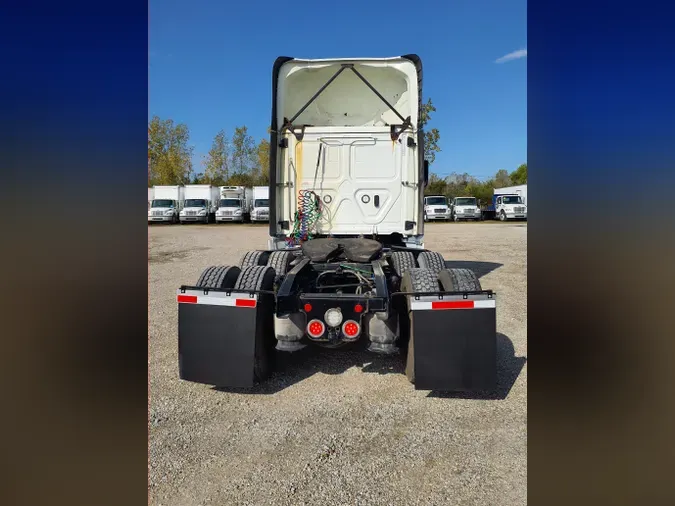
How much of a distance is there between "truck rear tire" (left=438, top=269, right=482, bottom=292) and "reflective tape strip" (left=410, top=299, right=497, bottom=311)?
212 millimetres

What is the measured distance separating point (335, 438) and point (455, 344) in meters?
1.20

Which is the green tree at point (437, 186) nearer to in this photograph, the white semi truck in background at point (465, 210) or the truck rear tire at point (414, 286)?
the white semi truck in background at point (465, 210)

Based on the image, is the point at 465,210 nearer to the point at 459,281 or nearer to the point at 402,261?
the point at 402,261

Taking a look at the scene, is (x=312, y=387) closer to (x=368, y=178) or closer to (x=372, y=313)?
(x=372, y=313)

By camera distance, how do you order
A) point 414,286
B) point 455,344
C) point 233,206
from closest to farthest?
1. point 455,344
2. point 414,286
3. point 233,206

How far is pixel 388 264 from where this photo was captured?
219 inches

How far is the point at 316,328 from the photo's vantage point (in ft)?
12.2

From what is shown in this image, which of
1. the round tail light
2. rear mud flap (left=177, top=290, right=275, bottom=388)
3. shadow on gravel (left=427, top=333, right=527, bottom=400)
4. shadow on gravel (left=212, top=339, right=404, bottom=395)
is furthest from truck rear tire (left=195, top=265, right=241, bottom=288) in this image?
shadow on gravel (left=427, top=333, right=527, bottom=400)

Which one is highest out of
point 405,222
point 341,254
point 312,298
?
point 405,222

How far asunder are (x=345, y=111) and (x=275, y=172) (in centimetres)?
145

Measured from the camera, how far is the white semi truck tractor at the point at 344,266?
3504 mm

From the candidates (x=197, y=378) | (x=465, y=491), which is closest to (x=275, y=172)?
(x=197, y=378)

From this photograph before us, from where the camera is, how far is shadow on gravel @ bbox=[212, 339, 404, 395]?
4.00m

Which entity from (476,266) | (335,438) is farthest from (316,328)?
(476,266)
